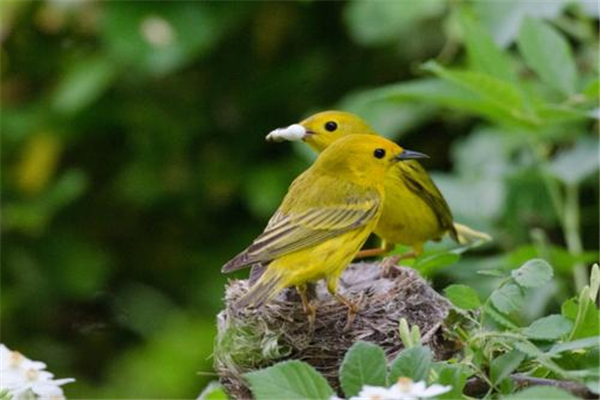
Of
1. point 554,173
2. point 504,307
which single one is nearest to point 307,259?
point 504,307

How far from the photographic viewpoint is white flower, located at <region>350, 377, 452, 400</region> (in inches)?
67.7

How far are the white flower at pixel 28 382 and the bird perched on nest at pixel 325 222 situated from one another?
1.58ft

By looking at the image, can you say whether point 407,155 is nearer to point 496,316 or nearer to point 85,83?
point 496,316

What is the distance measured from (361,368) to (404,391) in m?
0.14

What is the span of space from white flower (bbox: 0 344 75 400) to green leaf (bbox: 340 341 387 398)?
0.49m

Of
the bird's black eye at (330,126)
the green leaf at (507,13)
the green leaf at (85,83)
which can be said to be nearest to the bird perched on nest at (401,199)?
the bird's black eye at (330,126)

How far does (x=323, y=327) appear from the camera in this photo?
2.69m

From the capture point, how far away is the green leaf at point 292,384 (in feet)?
6.11

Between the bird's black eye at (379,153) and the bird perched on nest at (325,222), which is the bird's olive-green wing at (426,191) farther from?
the bird's black eye at (379,153)

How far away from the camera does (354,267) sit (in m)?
3.36

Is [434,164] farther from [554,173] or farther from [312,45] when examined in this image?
[554,173]

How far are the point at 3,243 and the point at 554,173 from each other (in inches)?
119

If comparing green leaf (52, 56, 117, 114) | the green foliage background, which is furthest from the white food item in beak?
green leaf (52, 56, 117, 114)

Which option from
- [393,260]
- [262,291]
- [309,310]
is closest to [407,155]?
[393,260]
